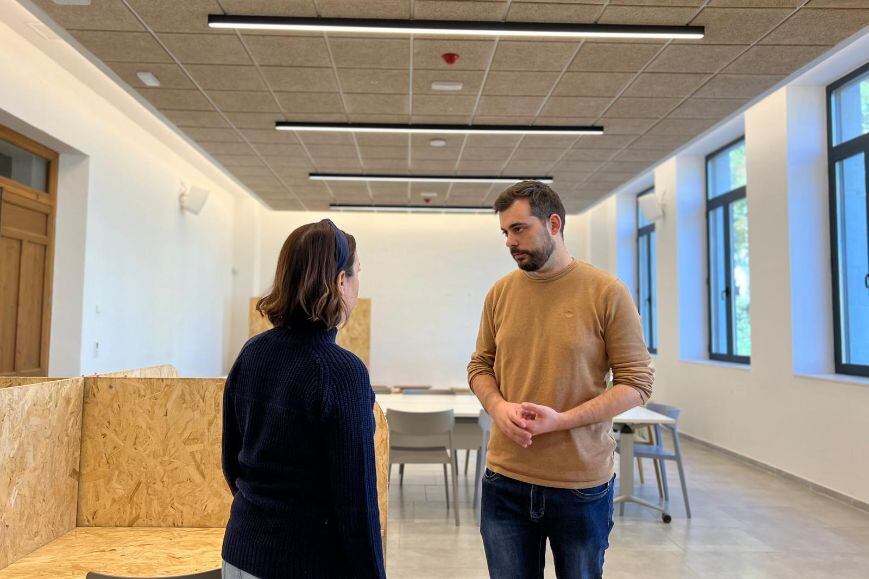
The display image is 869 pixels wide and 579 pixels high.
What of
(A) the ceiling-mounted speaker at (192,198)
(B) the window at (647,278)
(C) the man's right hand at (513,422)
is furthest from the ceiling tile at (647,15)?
(B) the window at (647,278)

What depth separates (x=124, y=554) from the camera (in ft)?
6.57

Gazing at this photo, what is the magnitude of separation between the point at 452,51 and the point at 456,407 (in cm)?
274

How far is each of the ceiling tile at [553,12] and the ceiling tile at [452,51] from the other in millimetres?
357

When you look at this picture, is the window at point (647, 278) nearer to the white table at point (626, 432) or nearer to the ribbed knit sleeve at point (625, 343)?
the white table at point (626, 432)

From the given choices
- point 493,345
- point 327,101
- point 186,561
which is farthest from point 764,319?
point 186,561

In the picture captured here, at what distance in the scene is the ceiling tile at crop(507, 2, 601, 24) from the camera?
349cm

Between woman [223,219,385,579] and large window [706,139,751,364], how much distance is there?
262 inches

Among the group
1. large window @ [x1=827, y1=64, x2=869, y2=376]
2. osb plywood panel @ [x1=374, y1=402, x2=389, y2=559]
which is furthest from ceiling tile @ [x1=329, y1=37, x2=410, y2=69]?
large window @ [x1=827, y1=64, x2=869, y2=376]

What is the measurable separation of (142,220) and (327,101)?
3.21 meters

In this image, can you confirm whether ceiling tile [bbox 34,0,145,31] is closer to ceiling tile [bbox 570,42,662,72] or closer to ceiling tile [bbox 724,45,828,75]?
ceiling tile [bbox 570,42,662,72]

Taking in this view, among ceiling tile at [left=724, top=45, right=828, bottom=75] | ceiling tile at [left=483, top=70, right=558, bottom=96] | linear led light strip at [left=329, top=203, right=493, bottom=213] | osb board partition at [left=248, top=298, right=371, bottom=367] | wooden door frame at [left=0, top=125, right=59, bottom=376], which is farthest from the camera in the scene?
osb board partition at [left=248, top=298, right=371, bottom=367]

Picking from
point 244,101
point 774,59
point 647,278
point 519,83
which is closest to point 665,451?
point 774,59

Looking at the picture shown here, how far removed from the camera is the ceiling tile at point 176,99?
476cm

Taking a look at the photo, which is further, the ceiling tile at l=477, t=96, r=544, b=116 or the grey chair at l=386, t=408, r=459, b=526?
the ceiling tile at l=477, t=96, r=544, b=116
